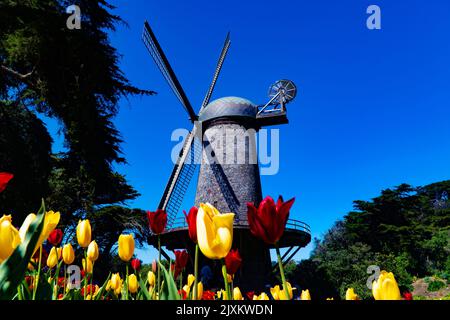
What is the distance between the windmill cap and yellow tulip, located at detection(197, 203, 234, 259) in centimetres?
1609

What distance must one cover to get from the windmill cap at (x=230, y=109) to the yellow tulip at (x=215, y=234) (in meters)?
16.1

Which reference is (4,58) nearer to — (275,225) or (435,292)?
(275,225)

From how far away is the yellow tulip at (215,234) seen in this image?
1.12 metres

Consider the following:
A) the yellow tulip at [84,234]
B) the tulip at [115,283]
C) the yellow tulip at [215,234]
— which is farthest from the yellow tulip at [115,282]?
the yellow tulip at [215,234]

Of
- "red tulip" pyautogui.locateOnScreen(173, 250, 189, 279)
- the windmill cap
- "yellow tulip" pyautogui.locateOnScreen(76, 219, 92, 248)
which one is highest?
the windmill cap

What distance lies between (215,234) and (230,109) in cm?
1633

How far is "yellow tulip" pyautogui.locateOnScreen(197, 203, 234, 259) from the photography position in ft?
3.67

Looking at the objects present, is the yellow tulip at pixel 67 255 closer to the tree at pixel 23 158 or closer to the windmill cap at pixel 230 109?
the tree at pixel 23 158

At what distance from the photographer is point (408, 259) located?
31.2m

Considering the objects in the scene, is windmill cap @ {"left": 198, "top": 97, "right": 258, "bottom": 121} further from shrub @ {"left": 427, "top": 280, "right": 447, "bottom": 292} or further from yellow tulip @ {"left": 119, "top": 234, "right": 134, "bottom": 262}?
shrub @ {"left": 427, "top": 280, "right": 447, "bottom": 292}

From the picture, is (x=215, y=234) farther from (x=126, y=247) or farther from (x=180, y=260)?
(x=180, y=260)

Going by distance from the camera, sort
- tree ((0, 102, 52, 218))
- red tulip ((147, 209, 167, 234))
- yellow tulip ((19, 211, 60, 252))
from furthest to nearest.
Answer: tree ((0, 102, 52, 218)) < red tulip ((147, 209, 167, 234)) < yellow tulip ((19, 211, 60, 252))

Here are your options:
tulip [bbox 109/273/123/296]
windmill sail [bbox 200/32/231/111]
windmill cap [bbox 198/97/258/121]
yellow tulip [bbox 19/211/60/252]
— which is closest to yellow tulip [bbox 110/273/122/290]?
tulip [bbox 109/273/123/296]
